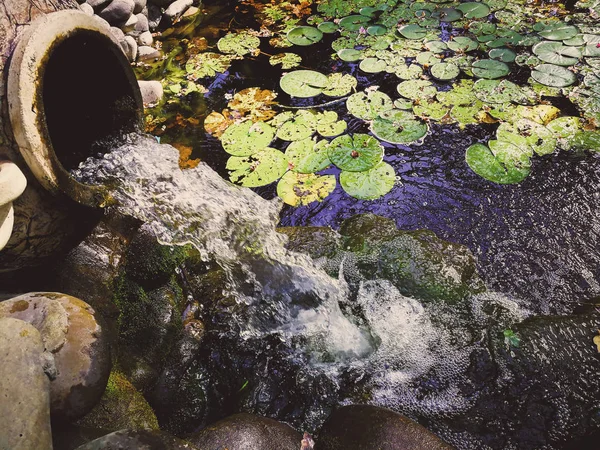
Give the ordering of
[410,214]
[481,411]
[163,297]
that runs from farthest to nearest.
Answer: [410,214] → [163,297] → [481,411]

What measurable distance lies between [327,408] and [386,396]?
1.01 feet

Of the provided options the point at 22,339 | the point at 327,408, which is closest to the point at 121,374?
the point at 22,339

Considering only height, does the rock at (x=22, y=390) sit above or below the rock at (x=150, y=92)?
above

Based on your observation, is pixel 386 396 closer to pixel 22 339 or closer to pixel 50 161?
pixel 22 339

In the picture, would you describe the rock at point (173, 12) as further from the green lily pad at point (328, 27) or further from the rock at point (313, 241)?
the rock at point (313, 241)

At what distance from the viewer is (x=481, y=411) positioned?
2.07 meters

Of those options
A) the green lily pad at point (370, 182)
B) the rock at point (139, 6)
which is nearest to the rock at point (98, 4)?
the rock at point (139, 6)

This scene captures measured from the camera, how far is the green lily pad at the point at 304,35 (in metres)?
4.96

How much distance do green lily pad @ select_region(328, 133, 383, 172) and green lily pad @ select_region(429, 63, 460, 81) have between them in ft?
3.60

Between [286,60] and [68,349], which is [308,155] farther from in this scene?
[68,349]

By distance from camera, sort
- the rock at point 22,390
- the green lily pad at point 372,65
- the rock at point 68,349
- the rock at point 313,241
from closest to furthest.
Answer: the rock at point 22,390, the rock at point 68,349, the rock at point 313,241, the green lily pad at point 372,65

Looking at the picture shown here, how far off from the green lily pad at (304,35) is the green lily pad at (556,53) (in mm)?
2284

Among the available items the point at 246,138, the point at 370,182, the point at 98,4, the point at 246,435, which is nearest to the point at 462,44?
the point at 370,182

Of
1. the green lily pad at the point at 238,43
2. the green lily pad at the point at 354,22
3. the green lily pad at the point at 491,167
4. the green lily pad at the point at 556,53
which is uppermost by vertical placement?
the green lily pad at the point at 238,43
